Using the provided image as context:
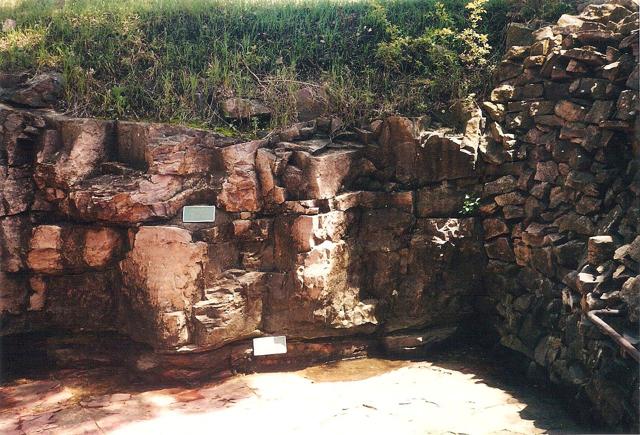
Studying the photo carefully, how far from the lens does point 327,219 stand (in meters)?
5.68

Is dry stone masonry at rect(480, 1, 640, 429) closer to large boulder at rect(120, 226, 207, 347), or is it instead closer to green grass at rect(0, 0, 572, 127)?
green grass at rect(0, 0, 572, 127)

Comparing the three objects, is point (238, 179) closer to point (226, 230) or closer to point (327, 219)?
point (226, 230)

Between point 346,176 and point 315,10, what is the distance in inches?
98.9

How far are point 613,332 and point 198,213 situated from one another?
3.41 metres

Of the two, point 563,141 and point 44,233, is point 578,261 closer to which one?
point 563,141

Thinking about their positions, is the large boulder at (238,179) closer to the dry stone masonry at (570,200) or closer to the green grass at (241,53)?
the green grass at (241,53)

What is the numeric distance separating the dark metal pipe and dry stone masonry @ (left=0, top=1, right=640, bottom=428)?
63cm

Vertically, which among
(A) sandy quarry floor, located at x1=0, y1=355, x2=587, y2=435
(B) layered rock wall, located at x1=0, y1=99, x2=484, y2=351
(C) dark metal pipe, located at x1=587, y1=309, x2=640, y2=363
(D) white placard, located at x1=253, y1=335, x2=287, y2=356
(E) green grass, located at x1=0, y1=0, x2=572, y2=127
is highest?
(E) green grass, located at x1=0, y1=0, x2=572, y2=127

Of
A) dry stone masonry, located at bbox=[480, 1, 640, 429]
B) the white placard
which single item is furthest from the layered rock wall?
dry stone masonry, located at bbox=[480, 1, 640, 429]

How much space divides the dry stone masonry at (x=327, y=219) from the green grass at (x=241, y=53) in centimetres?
32

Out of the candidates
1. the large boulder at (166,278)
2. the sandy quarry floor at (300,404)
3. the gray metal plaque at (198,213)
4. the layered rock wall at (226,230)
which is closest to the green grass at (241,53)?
the layered rock wall at (226,230)

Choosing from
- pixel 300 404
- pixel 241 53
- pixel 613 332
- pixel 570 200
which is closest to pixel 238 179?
pixel 241 53

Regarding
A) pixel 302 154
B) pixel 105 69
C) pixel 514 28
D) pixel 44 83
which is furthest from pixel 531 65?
pixel 44 83

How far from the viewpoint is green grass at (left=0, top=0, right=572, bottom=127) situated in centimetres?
619
